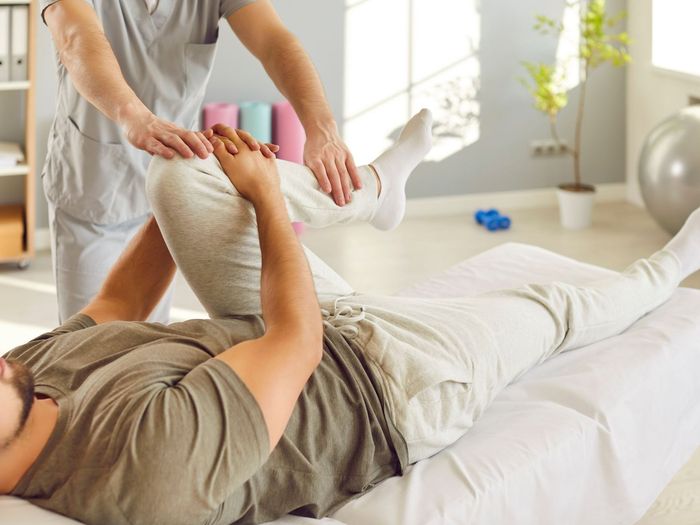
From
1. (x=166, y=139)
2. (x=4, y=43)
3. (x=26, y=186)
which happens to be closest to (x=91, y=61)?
(x=166, y=139)

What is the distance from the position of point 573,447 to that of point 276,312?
0.58 metres

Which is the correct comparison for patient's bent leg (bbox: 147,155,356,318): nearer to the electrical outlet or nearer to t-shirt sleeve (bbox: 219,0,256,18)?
t-shirt sleeve (bbox: 219,0,256,18)

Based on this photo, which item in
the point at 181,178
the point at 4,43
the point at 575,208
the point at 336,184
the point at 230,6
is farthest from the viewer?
the point at 575,208

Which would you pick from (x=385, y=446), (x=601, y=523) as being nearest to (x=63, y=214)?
(x=385, y=446)

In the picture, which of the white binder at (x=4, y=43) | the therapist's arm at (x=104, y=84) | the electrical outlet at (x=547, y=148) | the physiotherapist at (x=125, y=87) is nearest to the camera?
the therapist's arm at (x=104, y=84)

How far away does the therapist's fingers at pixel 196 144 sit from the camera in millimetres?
1626

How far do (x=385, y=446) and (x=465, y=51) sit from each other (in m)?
3.33

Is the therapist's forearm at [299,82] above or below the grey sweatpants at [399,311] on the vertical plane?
above

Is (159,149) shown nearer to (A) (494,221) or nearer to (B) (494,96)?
(A) (494,221)

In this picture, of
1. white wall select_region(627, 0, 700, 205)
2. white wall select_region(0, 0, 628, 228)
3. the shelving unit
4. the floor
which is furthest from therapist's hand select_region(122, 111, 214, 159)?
white wall select_region(627, 0, 700, 205)

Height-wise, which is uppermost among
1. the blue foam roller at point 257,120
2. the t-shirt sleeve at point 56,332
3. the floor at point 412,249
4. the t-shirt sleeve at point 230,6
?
the t-shirt sleeve at point 230,6

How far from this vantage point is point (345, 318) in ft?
5.61

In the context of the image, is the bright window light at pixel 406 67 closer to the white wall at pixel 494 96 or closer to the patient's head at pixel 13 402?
the white wall at pixel 494 96

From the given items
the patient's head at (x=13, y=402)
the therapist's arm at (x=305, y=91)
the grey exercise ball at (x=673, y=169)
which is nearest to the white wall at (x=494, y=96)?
the grey exercise ball at (x=673, y=169)
